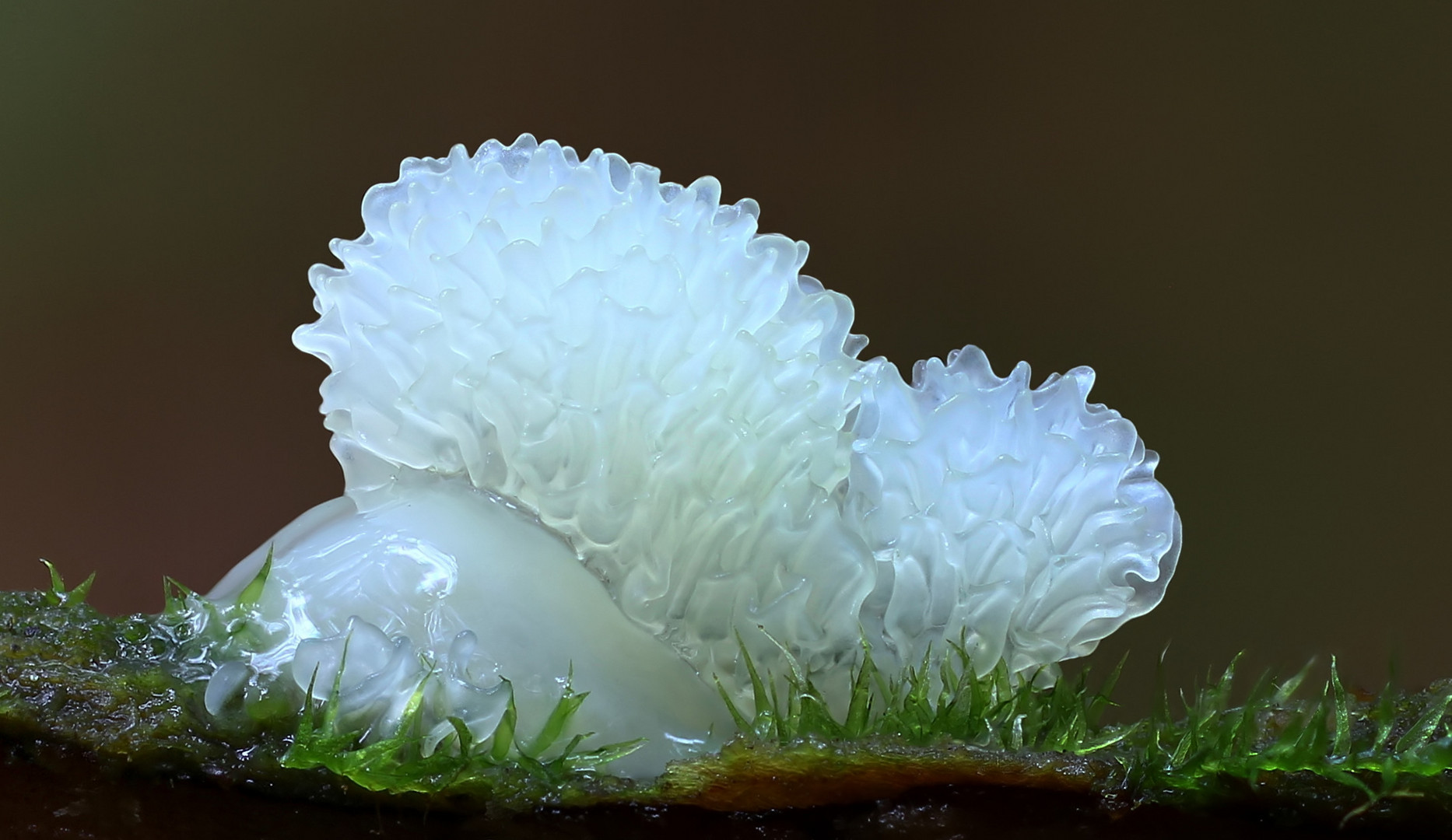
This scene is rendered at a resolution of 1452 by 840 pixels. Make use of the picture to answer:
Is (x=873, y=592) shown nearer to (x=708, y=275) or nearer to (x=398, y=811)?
(x=708, y=275)

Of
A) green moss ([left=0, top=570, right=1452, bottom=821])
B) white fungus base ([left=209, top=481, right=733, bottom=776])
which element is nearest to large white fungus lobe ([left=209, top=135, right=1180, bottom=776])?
white fungus base ([left=209, top=481, right=733, bottom=776])

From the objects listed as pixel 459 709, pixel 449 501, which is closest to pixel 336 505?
pixel 449 501

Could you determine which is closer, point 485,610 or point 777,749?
point 777,749

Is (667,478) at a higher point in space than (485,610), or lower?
higher

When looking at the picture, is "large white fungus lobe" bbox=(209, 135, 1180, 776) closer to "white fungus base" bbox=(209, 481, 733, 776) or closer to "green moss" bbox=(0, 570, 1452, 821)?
"white fungus base" bbox=(209, 481, 733, 776)

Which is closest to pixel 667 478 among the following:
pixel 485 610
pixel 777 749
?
pixel 485 610

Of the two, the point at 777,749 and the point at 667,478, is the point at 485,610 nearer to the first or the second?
the point at 667,478
